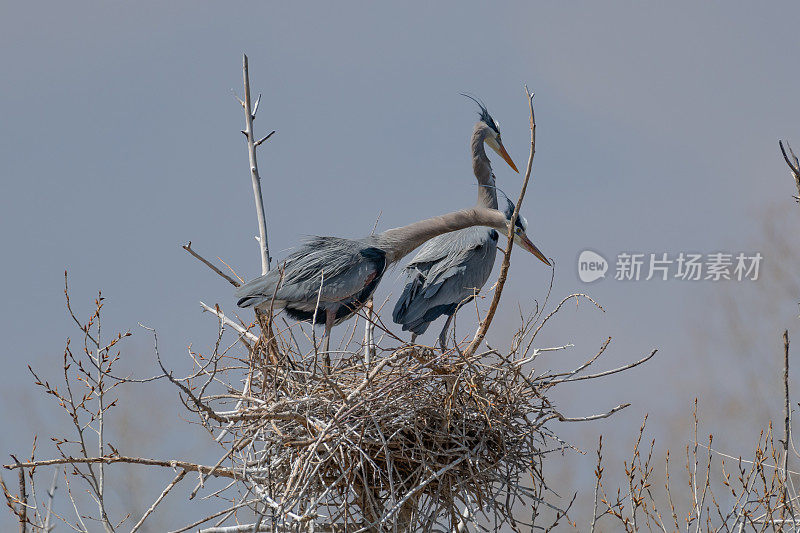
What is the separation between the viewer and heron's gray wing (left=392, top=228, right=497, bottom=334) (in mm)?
6617

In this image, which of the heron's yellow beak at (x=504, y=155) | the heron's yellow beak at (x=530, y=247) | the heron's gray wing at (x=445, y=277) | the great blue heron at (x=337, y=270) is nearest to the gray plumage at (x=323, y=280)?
the great blue heron at (x=337, y=270)

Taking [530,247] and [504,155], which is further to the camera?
[504,155]

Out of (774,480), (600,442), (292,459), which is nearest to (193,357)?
(292,459)

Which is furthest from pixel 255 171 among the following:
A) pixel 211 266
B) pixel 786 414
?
pixel 786 414

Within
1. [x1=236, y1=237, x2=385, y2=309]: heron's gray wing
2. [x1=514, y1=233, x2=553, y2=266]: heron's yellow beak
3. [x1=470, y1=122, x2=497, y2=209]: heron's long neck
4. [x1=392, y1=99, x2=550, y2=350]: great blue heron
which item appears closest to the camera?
[x1=236, y1=237, x2=385, y2=309]: heron's gray wing

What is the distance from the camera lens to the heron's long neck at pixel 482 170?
7.88 m

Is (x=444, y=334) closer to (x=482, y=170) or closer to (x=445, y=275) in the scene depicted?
(x=445, y=275)

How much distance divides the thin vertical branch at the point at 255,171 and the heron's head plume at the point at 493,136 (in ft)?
8.94

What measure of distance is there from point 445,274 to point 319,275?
116 centimetres

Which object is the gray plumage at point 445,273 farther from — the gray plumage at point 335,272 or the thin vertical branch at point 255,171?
the thin vertical branch at point 255,171

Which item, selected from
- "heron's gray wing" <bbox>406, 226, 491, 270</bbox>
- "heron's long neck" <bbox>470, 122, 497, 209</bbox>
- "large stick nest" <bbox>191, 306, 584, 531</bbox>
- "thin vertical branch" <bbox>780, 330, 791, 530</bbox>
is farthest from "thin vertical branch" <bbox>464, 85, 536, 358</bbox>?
"heron's long neck" <bbox>470, 122, 497, 209</bbox>

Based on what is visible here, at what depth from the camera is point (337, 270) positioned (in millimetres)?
6113

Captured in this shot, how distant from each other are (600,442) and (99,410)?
2.95 m

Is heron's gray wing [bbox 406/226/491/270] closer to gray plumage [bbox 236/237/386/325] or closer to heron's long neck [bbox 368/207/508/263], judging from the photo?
heron's long neck [bbox 368/207/508/263]
